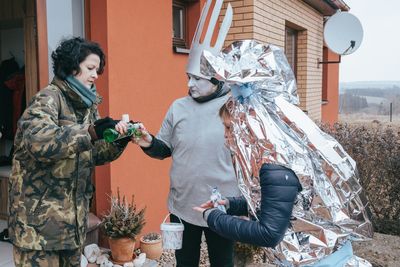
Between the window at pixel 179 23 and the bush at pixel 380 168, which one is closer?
the bush at pixel 380 168

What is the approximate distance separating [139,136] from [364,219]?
3.86 feet

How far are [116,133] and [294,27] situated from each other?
564cm

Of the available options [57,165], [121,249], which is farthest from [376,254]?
[57,165]

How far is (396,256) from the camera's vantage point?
3.69 meters

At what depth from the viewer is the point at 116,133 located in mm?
1925

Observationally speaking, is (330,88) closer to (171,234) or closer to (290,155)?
(171,234)

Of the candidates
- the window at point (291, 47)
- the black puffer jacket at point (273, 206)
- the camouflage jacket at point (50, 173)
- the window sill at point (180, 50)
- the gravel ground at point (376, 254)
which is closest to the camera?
the black puffer jacket at point (273, 206)

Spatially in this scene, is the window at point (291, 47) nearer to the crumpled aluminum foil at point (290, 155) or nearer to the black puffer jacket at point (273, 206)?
the crumpled aluminum foil at point (290, 155)

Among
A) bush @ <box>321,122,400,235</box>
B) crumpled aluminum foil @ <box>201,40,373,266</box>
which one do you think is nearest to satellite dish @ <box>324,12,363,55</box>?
bush @ <box>321,122,400,235</box>

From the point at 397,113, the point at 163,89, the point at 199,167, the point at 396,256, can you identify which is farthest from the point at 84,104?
the point at 397,113

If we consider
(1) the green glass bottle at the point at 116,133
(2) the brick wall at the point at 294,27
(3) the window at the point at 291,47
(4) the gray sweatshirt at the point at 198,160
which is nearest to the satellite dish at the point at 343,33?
(2) the brick wall at the point at 294,27

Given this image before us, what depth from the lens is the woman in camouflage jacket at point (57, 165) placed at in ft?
5.92

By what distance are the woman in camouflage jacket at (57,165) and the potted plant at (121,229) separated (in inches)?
44.7

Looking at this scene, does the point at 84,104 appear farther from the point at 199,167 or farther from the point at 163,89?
the point at 163,89
